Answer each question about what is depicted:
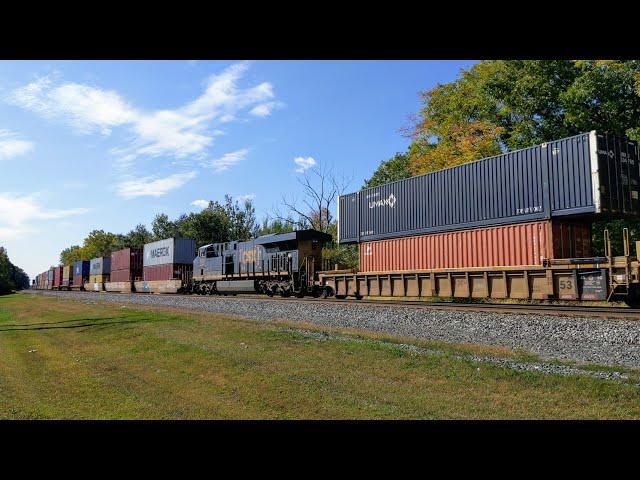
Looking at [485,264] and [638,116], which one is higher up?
[638,116]

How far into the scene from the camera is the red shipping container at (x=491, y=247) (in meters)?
15.8

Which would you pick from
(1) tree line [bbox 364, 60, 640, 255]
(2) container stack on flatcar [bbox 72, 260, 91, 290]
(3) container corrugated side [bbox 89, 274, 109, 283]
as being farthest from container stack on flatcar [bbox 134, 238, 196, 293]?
(2) container stack on flatcar [bbox 72, 260, 91, 290]

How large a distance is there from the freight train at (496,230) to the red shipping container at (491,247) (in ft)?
0.12

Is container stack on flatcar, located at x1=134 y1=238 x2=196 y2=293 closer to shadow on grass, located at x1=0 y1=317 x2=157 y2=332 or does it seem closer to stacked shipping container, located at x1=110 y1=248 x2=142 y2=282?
stacked shipping container, located at x1=110 y1=248 x2=142 y2=282

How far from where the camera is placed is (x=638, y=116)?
2416 centimetres

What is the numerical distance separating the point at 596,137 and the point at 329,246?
34521mm

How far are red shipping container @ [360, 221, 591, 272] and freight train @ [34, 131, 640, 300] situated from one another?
0.12ft

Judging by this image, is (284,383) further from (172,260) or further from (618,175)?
(172,260)

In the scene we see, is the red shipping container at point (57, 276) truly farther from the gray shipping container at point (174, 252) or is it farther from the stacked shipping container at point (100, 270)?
the gray shipping container at point (174, 252)

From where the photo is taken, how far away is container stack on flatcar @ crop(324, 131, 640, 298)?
15.1m
